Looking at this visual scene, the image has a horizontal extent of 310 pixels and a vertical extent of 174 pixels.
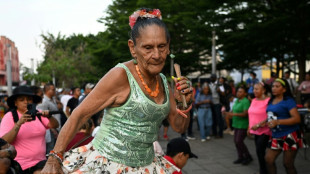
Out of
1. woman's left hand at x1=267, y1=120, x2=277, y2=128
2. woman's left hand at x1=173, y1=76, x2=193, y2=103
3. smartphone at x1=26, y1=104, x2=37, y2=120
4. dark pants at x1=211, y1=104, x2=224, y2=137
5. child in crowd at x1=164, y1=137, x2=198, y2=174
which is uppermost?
woman's left hand at x1=173, y1=76, x2=193, y2=103

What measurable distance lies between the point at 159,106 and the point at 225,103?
31.0 ft

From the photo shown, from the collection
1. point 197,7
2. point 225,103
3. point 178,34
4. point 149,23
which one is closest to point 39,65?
point 178,34

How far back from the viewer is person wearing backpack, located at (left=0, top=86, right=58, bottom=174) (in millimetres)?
3820

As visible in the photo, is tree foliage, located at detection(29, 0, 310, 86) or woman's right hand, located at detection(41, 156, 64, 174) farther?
tree foliage, located at detection(29, 0, 310, 86)

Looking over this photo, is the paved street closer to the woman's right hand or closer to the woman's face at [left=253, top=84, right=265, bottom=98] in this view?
the woman's face at [left=253, top=84, right=265, bottom=98]

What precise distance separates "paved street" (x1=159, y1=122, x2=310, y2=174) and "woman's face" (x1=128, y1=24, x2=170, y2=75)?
15.6ft

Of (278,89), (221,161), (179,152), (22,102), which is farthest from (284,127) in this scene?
(22,102)

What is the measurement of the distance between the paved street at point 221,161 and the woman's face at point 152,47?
474cm

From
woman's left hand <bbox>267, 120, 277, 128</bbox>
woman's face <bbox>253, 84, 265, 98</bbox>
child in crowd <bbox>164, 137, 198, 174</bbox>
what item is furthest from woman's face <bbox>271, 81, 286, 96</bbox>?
child in crowd <bbox>164, 137, 198, 174</bbox>

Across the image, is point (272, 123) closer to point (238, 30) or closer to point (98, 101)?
point (98, 101)

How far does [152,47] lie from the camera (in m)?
2.00

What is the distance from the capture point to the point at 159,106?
80.8 inches

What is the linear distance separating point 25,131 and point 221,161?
15.3 feet

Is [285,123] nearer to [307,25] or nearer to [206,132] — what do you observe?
[206,132]
